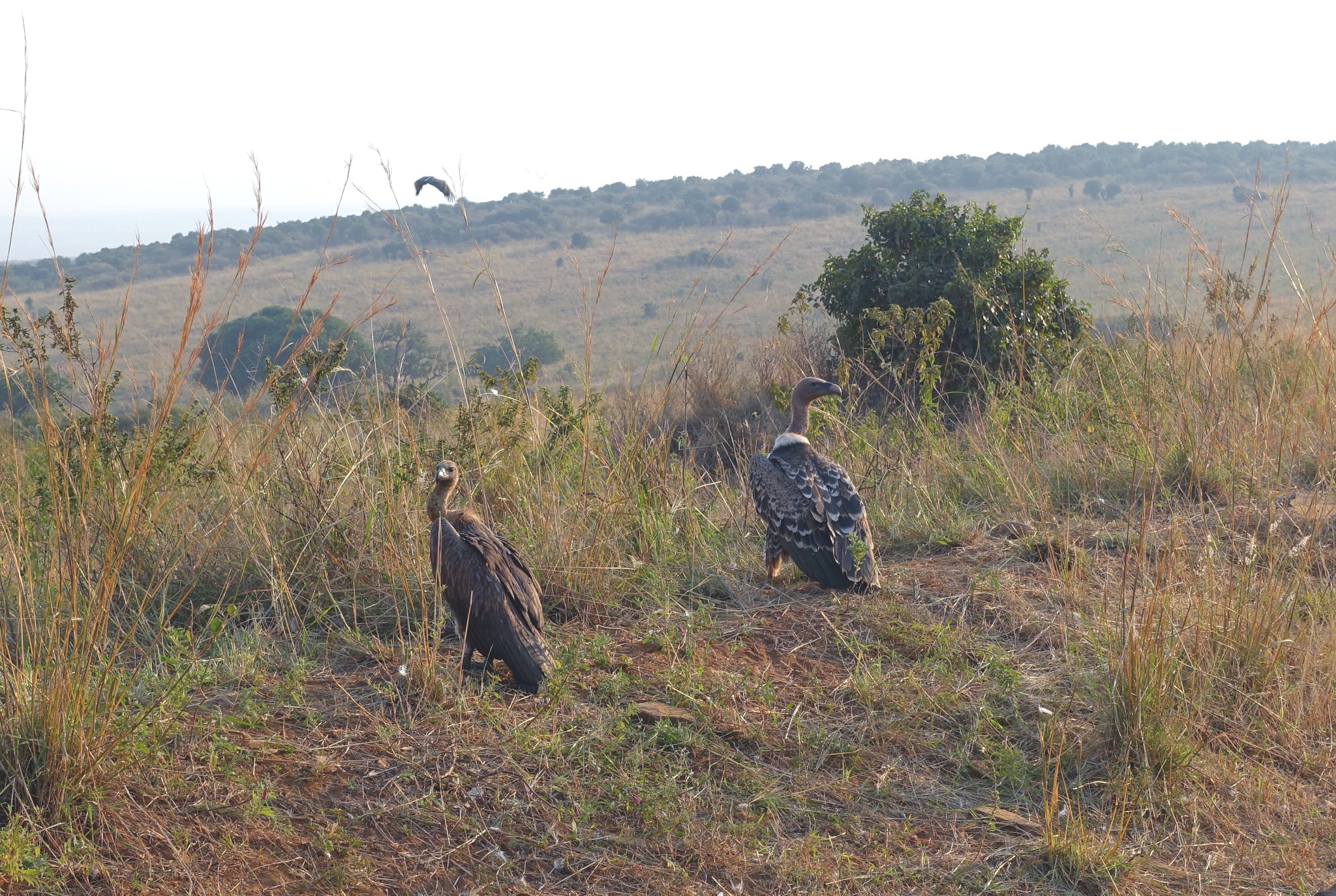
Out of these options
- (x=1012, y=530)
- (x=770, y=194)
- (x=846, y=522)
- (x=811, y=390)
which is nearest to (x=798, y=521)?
(x=846, y=522)

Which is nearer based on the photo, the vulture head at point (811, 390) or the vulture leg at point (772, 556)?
the vulture leg at point (772, 556)

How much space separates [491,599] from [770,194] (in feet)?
157

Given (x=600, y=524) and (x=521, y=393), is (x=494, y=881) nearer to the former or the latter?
(x=600, y=524)

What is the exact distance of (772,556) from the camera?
5129 millimetres

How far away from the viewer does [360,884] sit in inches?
108

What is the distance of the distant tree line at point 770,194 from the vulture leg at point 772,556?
2493 cm

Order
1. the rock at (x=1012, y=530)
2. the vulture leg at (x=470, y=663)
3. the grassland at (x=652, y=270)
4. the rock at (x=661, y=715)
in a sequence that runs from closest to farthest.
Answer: the rock at (x=661, y=715), the vulture leg at (x=470, y=663), the rock at (x=1012, y=530), the grassland at (x=652, y=270)

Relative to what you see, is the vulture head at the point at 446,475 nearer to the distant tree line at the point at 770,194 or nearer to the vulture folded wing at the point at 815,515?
the vulture folded wing at the point at 815,515

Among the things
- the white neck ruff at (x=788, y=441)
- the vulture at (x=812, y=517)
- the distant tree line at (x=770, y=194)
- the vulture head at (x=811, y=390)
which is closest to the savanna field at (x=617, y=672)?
the vulture at (x=812, y=517)

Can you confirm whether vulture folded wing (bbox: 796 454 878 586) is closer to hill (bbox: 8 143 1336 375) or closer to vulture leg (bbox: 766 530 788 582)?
vulture leg (bbox: 766 530 788 582)

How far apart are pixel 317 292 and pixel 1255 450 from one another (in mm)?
24565

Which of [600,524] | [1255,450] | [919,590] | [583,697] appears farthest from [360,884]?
[1255,450]

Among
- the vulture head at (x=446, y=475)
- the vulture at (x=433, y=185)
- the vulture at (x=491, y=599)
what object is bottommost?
the vulture at (x=491, y=599)

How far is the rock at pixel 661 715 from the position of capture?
3588mm
